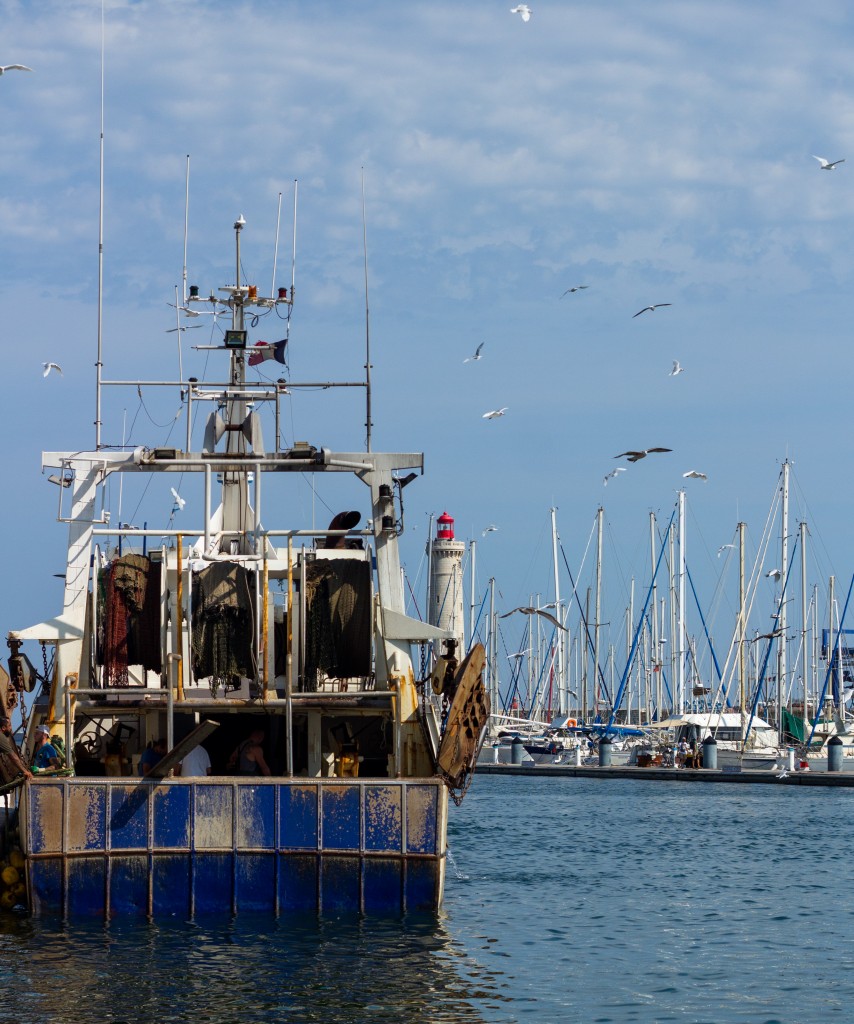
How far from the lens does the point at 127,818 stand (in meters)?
17.0

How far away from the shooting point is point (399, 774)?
18156mm

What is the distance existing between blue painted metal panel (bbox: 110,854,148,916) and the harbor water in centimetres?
22

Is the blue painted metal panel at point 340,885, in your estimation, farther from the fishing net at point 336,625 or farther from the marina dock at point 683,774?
the marina dock at point 683,774

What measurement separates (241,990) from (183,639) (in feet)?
15.7

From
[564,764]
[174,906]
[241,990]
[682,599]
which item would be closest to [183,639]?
[174,906]

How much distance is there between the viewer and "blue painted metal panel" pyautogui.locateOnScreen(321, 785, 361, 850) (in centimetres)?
1712

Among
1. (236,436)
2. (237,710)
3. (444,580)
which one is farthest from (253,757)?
(444,580)

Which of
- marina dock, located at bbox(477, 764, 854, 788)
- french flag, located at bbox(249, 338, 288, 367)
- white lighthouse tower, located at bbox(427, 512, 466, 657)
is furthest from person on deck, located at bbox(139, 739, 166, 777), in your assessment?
white lighthouse tower, located at bbox(427, 512, 466, 657)

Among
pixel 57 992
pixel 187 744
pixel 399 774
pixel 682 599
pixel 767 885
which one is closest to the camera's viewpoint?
pixel 57 992

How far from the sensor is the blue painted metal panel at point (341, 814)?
17125mm

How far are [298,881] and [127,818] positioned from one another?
6.78ft

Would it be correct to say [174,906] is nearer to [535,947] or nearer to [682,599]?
[535,947]

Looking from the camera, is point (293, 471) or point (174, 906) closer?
point (174, 906)

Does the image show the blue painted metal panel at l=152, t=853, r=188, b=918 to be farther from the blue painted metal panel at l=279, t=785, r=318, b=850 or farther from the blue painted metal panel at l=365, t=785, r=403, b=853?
the blue painted metal panel at l=365, t=785, r=403, b=853
